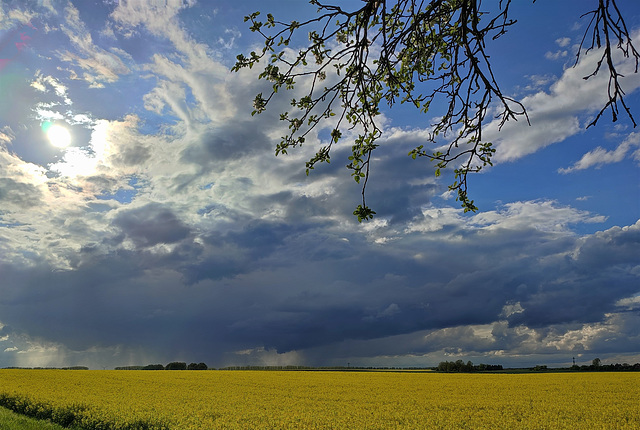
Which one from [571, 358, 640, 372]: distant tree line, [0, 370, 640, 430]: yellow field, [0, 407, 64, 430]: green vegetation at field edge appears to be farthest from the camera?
[571, 358, 640, 372]: distant tree line

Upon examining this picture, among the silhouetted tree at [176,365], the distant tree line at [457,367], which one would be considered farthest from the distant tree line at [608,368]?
the silhouetted tree at [176,365]

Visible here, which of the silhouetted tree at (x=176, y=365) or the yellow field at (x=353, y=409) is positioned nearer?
the yellow field at (x=353, y=409)

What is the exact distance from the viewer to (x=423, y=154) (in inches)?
250

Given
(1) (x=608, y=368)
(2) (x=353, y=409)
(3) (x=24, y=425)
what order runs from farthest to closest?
(1) (x=608, y=368)
(2) (x=353, y=409)
(3) (x=24, y=425)

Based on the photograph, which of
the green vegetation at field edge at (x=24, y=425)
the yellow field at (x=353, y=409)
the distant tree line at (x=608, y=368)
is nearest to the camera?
the yellow field at (x=353, y=409)

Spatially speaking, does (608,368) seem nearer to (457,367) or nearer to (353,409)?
(457,367)

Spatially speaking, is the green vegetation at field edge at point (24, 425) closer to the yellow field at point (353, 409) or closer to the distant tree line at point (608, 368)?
the yellow field at point (353, 409)

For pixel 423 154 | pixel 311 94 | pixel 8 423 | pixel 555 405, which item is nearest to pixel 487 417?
pixel 555 405

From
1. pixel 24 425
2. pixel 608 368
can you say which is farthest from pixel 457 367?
pixel 24 425

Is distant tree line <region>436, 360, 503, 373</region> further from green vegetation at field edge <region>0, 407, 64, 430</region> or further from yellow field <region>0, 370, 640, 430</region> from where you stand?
green vegetation at field edge <region>0, 407, 64, 430</region>

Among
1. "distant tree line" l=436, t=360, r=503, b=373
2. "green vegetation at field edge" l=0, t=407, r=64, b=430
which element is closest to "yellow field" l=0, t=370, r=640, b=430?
"green vegetation at field edge" l=0, t=407, r=64, b=430

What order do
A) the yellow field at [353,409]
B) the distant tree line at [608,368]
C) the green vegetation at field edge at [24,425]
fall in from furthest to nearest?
the distant tree line at [608,368] → the green vegetation at field edge at [24,425] → the yellow field at [353,409]

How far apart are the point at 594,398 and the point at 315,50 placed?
2860 centimetres

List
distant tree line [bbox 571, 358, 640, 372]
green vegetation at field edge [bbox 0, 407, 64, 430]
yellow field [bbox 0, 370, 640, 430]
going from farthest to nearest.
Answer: distant tree line [bbox 571, 358, 640, 372] < green vegetation at field edge [bbox 0, 407, 64, 430] < yellow field [bbox 0, 370, 640, 430]
